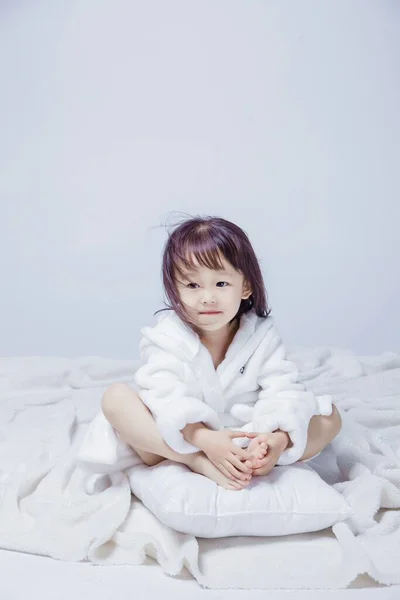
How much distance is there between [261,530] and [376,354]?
67.0 inches

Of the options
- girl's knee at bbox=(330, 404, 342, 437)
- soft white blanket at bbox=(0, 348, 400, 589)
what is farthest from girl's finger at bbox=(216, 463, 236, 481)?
girl's knee at bbox=(330, 404, 342, 437)

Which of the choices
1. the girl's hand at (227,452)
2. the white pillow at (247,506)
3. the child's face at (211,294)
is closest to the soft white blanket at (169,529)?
the white pillow at (247,506)

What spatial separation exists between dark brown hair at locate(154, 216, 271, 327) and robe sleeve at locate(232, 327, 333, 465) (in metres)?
0.17

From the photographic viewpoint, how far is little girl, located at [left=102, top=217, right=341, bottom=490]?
5.22ft

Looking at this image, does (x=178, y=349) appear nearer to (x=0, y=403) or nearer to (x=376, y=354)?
(x=0, y=403)

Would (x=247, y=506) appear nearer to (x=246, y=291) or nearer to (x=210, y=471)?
(x=210, y=471)

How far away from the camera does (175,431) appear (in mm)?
1576

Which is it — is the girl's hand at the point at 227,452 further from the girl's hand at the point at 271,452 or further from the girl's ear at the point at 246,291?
the girl's ear at the point at 246,291

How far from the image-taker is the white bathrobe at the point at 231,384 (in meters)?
1.62

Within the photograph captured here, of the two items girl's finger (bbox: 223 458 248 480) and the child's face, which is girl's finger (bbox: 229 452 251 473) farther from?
the child's face

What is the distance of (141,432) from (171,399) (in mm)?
97

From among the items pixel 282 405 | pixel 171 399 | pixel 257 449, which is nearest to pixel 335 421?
pixel 282 405

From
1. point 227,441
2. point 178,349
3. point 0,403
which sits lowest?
point 0,403

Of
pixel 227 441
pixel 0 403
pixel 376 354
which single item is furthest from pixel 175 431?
pixel 376 354
